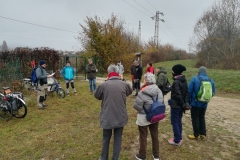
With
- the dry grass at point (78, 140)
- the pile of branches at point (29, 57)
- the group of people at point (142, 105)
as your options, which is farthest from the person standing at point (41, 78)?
the pile of branches at point (29, 57)

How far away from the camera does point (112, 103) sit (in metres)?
3.13

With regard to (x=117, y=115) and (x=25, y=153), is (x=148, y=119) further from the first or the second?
(x=25, y=153)

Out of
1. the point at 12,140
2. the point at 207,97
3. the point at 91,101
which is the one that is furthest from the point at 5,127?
the point at 207,97

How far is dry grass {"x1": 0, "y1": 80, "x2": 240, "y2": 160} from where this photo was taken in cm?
378

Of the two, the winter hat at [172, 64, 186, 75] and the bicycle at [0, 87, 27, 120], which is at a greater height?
the winter hat at [172, 64, 186, 75]

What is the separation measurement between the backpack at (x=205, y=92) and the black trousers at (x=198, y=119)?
0.28 m

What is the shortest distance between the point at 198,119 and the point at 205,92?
70 cm

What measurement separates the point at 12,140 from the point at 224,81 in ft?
43.4

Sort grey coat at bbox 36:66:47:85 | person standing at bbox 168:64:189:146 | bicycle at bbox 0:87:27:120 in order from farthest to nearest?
grey coat at bbox 36:66:47:85 < bicycle at bbox 0:87:27:120 < person standing at bbox 168:64:189:146

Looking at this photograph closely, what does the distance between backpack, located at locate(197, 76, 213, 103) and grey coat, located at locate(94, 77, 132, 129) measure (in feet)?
6.03

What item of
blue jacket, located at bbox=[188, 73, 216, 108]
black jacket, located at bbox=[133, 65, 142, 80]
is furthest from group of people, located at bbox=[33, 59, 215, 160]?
black jacket, located at bbox=[133, 65, 142, 80]

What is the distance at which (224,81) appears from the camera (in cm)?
1334

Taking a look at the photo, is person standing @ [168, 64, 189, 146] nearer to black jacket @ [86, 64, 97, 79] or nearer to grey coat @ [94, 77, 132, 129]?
grey coat @ [94, 77, 132, 129]

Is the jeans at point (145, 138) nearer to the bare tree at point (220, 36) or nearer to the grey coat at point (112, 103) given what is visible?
the grey coat at point (112, 103)
